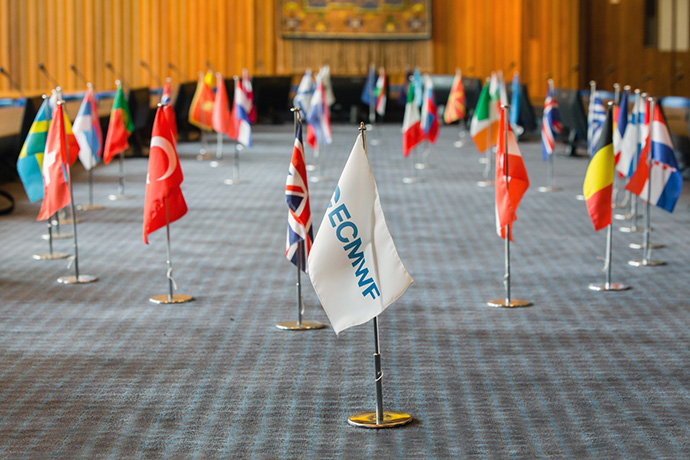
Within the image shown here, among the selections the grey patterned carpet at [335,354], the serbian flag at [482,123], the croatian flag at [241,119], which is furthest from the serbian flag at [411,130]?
the grey patterned carpet at [335,354]

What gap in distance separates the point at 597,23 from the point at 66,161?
18910mm

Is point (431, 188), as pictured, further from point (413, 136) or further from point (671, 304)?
point (671, 304)

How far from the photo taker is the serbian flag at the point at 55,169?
279 inches

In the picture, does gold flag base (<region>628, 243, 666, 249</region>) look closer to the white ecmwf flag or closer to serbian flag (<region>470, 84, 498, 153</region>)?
serbian flag (<region>470, 84, 498, 153</region>)

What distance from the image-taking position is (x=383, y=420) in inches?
171

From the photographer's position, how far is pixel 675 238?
29.5 ft

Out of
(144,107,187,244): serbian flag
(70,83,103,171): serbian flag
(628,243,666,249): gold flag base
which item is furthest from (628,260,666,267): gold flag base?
(70,83,103,171): serbian flag

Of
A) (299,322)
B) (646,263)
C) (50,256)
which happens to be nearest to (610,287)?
(646,263)

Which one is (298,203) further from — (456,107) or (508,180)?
(456,107)

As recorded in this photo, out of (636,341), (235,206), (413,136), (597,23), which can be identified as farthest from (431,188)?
(597,23)

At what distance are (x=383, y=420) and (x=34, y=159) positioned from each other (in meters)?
4.46

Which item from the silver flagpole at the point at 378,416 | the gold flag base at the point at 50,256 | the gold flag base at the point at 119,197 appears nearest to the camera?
the silver flagpole at the point at 378,416

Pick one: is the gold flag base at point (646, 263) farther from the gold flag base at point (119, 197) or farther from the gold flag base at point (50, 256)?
the gold flag base at point (119, 197)

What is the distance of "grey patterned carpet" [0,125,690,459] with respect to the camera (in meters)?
4.18
